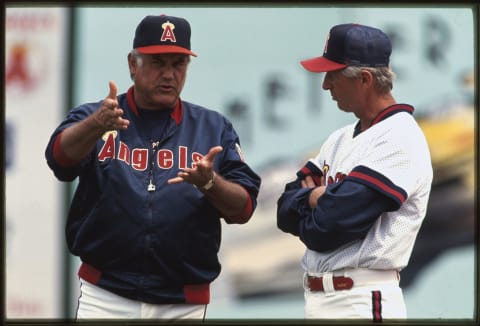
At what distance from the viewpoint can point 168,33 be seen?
13.1 ft

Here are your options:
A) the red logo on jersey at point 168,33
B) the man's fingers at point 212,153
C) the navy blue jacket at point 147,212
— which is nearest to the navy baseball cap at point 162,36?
the red logo on jersey at point 168,33

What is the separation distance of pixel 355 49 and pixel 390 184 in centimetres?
54

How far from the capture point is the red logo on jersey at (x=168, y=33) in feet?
13.0

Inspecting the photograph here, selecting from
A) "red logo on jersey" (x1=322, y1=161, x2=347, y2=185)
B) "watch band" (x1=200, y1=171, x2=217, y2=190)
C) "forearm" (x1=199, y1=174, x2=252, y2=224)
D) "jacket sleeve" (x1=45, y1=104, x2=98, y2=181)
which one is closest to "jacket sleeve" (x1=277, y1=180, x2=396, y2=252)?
"red logo on jersey" (x1=322, y1=161, x2=347, y2=185)

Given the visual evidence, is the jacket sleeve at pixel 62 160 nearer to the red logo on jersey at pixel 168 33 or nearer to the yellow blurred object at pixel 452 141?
the red logo on jersey at pixel 168 33

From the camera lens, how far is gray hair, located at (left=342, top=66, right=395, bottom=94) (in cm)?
386

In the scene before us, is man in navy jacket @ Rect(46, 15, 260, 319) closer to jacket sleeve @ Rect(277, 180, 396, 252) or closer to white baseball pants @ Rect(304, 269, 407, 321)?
jacket sleeve @ Rect(277, 180, 396, 252)

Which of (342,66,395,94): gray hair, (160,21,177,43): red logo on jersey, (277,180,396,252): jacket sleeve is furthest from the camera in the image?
(160,21,177,43): red logo on jersey

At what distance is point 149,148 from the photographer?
396 cm

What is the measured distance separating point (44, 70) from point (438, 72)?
106 inches

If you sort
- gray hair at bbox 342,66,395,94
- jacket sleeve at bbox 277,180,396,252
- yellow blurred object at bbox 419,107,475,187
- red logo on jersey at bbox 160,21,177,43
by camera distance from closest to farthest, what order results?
jacket sleeve at bbox 277,180,396,252, gray hair at bbox 342,66,395,94, red logo on jersey at bbox 160,21,177,43, yellow blurred object at bbox 419,107,475,187

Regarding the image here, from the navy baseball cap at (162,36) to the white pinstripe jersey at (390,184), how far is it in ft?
2.51

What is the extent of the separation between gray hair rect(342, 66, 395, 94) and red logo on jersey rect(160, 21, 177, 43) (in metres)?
0.67

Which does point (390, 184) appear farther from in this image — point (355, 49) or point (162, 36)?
point (162, 36)
